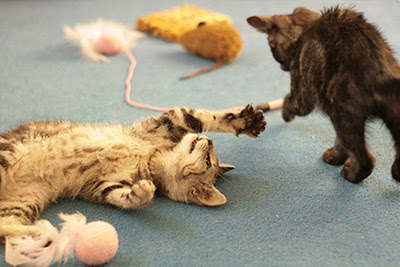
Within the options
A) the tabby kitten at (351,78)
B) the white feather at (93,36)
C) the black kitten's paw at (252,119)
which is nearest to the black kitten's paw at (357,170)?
the tabby kitten at (351,78)

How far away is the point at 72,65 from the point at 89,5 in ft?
6.15

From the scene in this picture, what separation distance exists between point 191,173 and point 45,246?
630 millimetres

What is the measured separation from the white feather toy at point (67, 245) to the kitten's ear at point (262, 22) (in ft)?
4.00

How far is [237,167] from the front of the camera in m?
1.86

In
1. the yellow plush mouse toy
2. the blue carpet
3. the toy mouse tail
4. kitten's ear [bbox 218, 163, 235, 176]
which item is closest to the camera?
the blue carpet

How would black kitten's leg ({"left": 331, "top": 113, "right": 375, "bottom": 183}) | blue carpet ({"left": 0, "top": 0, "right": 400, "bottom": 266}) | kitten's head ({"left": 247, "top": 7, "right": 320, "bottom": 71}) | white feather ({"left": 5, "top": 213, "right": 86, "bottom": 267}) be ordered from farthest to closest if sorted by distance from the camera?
kitten's head ({"left": 247, "top": 7, "right": 320, "bottom": 71}) → black kitten's leg ({"left": 331, "top": 113, "right": 375, "bottom": 183}) → blue carpet ({"left": 0, "top": 0, "right": 400, "bottom": 266}) → white feather ({"left": 5, "top": 213, "right": 86, "bottom": 267})

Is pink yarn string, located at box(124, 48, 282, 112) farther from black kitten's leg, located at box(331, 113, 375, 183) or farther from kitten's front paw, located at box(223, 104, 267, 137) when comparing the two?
black kitten's leg, located at box(331, 113, 375, 183)

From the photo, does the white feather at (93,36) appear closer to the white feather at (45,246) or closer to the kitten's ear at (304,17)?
the kitten's ear at (304,17)

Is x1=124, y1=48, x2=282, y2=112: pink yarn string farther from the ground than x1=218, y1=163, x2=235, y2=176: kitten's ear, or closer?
closer

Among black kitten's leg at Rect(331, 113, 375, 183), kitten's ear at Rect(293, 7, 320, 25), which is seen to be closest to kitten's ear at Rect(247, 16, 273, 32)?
kitten's ear at Rect(293, 7, 320, 25)

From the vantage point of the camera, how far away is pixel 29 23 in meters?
3.93

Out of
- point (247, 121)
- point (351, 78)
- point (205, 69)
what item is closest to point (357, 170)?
point (351, 78)

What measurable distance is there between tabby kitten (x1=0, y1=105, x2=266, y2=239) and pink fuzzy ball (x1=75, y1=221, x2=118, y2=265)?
0.22 meters

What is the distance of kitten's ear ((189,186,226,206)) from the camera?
62.1 inches
